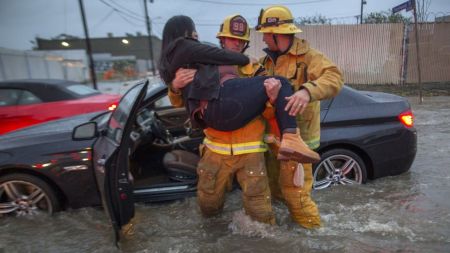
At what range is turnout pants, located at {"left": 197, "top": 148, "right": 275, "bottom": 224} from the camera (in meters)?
2.93

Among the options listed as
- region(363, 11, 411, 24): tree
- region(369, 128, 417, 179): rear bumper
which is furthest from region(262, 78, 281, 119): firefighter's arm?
region(363, 11, 411, 24): tree

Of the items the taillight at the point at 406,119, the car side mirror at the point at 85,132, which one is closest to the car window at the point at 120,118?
the car side mirror at the point at 85,132

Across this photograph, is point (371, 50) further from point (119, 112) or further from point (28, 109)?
point (119, 112)

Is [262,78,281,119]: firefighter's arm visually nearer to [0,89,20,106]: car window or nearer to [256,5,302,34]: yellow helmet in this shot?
[256,5,302,34]: yellow helmet

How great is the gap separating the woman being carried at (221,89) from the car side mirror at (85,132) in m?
1.10

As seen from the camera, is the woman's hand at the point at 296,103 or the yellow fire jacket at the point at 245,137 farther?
the yellow fire jacket at the point at 245,137

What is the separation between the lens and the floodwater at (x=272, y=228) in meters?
3.19

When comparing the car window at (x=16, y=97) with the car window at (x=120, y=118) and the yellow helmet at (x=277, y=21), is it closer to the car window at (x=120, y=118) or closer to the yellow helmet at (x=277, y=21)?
the car window at (x=120, y=118)

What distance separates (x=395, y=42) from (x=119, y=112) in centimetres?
1343

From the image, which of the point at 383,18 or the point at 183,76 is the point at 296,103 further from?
the point at 383,18

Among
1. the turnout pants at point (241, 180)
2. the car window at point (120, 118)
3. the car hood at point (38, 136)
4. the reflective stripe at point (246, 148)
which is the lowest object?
the turnout pants at point (241, 180)

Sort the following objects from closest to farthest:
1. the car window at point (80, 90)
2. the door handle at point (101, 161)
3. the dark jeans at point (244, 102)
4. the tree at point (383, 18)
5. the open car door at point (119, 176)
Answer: the dark jeans at point (244, 102) < the open car door at point (119, 176) < the door handle at point (101, 161) < the car window at point (80, 90) < the tree at point (383, 18)

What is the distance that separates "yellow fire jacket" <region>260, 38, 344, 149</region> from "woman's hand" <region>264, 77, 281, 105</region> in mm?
185

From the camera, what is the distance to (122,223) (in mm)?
2992
